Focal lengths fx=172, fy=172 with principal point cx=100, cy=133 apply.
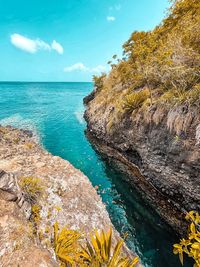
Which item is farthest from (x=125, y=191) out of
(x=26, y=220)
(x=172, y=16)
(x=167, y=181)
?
(x=172, y=16)

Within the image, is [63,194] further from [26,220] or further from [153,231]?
[153,231]

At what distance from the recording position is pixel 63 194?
7.46 metres

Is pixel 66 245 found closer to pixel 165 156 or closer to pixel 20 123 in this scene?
pixel 165 156

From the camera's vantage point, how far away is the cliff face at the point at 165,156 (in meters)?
8.91

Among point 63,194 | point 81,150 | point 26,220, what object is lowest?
point 81,150

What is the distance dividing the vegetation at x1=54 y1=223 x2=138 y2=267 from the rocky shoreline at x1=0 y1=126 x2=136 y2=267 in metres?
0.31

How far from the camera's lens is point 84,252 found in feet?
17.0

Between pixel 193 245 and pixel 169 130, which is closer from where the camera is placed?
pixel 193 245

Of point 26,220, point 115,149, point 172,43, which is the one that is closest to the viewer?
point 26,220

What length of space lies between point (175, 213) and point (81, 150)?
11380 millimetres

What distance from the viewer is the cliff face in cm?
891

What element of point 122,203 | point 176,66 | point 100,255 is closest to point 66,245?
point 100,255

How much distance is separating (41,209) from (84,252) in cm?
219

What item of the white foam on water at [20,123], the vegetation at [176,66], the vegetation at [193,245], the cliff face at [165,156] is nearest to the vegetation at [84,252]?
the vegetation at [193,245]
